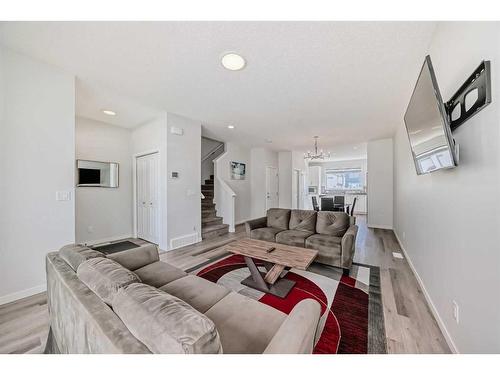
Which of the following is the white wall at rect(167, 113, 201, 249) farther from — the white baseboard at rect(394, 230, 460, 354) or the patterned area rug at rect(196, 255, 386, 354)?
the white baseboard at rect(394, 230, 460, 354)

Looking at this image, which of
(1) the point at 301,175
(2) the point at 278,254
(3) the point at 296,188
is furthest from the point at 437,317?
(1) the point at 301,175

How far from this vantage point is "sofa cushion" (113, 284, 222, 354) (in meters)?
0.59

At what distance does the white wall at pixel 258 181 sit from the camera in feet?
21.1

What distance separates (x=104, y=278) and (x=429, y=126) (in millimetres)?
2292

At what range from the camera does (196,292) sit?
1377 mm

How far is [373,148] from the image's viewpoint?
5.35 meters

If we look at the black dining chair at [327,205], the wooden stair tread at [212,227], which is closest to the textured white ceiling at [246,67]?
the wooden stair tread at [212,227]

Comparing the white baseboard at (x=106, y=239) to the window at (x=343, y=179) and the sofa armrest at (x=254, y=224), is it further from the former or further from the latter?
the window at (x=343, y=179)

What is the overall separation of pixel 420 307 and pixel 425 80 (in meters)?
2.03

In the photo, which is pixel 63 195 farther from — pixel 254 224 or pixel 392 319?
pixel 392 319

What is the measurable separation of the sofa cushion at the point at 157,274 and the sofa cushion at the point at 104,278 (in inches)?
20.5
